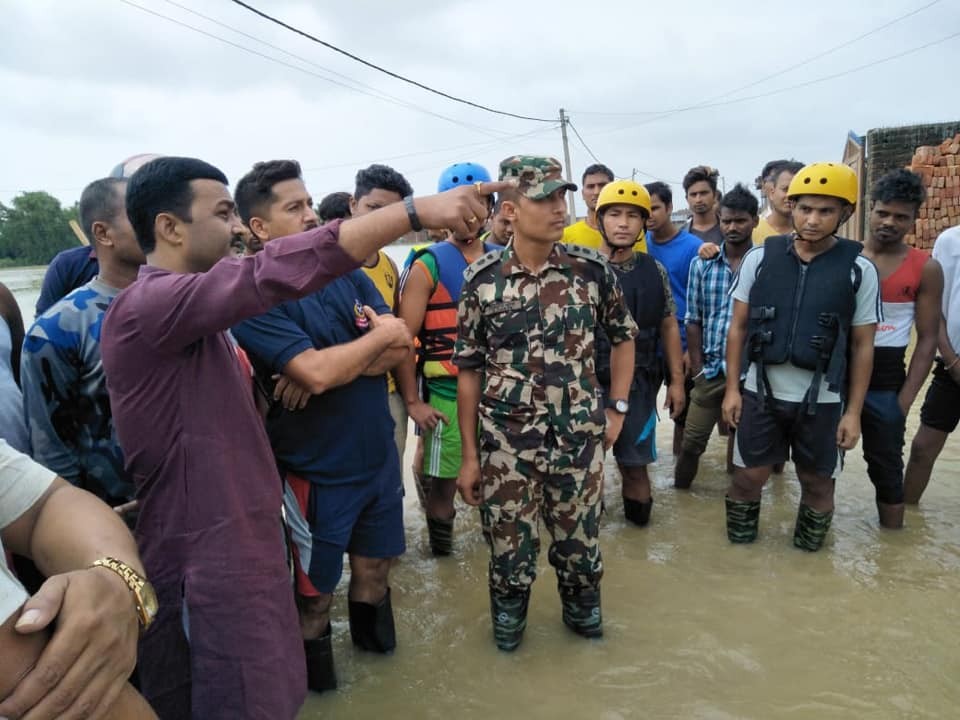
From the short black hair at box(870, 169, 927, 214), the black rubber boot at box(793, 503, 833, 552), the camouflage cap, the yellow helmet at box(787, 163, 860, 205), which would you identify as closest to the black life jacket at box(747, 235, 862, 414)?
the yellow helmet at box(787, 163, 860, 205)

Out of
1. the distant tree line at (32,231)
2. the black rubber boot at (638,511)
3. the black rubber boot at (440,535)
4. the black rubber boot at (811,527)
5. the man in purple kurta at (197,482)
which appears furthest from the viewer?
the distant tree line at (32,231)

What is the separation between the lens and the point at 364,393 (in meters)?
2.62

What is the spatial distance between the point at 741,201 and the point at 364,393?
10.5 feet

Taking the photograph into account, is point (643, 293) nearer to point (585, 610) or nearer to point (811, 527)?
point (811, 527)

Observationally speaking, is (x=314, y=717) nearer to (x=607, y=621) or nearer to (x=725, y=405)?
(x=607, y=621)

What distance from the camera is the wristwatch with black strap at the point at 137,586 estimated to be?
3.89ft

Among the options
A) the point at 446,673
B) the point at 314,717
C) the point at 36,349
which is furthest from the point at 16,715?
the point at 446,673

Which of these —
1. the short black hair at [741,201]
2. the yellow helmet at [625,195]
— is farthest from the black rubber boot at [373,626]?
the short black hair at [741,201]

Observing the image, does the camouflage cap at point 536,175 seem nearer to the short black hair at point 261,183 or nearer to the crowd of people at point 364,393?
the crowd of people at point 364,393

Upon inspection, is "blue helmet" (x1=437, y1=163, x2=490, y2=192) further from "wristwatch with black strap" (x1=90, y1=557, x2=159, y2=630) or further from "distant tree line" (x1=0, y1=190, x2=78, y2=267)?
"distant tree line" (x1=0, y1=190, x2=78, y2=267)

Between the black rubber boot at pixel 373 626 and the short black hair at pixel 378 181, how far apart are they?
7.12 feet

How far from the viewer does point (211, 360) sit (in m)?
1.77

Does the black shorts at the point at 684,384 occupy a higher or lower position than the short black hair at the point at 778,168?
lower

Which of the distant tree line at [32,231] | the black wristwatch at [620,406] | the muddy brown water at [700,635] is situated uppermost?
the distant tree line at [32,231]
